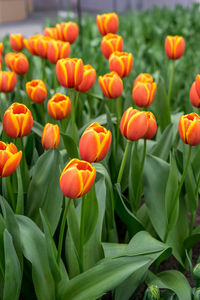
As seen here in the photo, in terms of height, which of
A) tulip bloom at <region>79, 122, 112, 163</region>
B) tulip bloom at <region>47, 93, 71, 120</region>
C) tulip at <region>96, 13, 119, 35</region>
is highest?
tulip at <region>96, 13, 119, 35</region>

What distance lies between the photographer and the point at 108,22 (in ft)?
5.96

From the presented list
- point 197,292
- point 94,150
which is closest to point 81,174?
point 94,150

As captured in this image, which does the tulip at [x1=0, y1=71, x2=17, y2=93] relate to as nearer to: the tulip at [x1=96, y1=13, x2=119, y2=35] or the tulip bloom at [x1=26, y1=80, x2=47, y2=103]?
the tulip bloom at [x1=26, y1=80, x2=47, y2=103]

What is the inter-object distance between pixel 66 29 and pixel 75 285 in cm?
111

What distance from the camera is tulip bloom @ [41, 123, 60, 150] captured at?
109cm

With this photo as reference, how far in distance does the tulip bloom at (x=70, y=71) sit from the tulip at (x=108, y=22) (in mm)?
682

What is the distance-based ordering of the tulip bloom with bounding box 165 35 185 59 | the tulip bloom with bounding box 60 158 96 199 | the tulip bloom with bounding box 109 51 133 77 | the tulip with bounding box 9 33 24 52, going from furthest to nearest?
the tulip with bounding box 9 33 24 52, the tulip bloom with bounding box 165 35 185 59, the tulip bloom with bounding box 109 51 133 77, the tulip bloom with bounding box 60 158 96 199

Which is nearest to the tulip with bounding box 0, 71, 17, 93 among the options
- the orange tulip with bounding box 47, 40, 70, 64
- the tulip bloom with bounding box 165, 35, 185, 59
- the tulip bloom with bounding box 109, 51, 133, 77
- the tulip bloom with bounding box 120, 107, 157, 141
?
the orange tulip with bounding box 47, 40, 70, 64

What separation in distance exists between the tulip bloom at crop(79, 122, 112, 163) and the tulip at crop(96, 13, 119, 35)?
3.35 ft

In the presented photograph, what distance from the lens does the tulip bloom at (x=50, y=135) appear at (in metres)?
1.09

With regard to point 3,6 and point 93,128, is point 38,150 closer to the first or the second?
point 93,128

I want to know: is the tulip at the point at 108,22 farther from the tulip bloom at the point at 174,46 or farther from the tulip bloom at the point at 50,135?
the tulip bloom at the point at 50,135

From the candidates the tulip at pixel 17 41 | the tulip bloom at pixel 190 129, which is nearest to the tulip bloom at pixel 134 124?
the tulip bloom at pixel 190 129

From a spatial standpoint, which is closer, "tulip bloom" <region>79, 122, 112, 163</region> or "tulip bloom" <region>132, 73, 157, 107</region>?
"tulip bloom" <region>79, 122, 112, 163</region>
